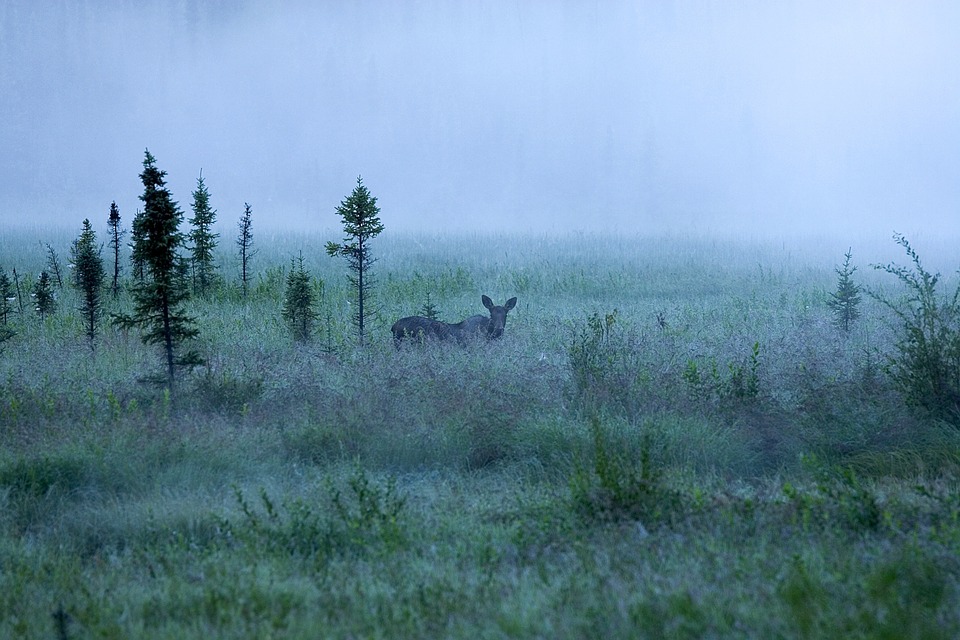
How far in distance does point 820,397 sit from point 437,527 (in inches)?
179

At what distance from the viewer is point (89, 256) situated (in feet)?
45.5

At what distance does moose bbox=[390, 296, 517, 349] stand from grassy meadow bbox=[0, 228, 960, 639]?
37 centimetres

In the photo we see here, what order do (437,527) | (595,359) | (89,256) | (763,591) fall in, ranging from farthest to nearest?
1. (89,256)
2. (595,359)
3. (437,527)
4. (763,591)

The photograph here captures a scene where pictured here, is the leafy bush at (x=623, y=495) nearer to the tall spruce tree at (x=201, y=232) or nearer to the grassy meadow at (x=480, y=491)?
the grassy meadow at (x=480, y=491)

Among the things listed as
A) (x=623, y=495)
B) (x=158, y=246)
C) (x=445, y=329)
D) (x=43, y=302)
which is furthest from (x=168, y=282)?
(x=43, y=302)

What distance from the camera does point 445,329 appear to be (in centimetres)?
1204

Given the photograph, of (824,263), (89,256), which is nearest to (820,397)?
(89,256)

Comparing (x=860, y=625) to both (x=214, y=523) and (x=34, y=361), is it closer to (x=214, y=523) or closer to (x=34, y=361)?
(x=214, y=523)

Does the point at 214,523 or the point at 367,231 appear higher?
the point at 367,231

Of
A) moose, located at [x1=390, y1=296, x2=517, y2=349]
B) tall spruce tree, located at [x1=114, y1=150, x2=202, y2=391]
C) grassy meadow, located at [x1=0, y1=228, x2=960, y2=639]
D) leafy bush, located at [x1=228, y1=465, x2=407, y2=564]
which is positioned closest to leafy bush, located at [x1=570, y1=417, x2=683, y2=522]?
grassy meadow, located at [x1=0, y1=228, x2=960, y2=639]

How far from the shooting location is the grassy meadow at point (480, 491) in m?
3.70

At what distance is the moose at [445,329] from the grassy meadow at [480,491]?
37 centimetres

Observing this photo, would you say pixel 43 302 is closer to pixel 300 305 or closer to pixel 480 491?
pixel 300 305

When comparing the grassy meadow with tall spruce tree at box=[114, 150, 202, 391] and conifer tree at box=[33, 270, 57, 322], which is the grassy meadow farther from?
conifer tree at box=[33, 270, 57, 322]
